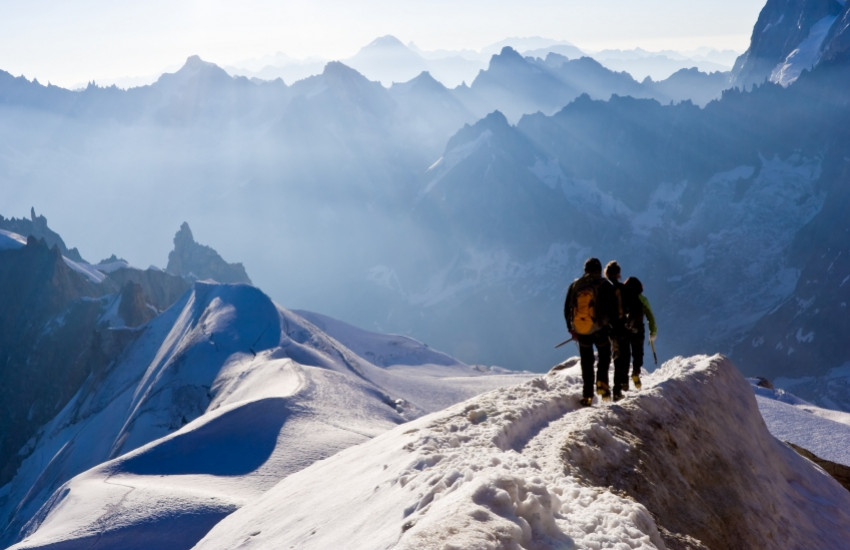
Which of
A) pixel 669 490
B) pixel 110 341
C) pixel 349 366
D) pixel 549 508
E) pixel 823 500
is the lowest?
pixel 549 508

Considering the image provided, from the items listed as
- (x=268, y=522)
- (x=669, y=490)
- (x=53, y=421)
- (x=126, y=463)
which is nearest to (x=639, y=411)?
(x=669, y=490)

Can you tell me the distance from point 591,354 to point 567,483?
4.77 metres

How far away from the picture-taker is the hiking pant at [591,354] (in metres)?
13.5

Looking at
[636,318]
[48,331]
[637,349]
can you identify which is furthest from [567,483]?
[48,331]

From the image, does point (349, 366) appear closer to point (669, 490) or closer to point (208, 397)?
point (208, 397)

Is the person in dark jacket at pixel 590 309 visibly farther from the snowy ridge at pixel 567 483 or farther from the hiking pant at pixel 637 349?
the hiking pant at pixel 637 349

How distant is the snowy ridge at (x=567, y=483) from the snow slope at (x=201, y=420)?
1062 centimetres

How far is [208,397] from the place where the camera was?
47844mm

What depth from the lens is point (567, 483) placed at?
30.5 feet

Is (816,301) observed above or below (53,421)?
above

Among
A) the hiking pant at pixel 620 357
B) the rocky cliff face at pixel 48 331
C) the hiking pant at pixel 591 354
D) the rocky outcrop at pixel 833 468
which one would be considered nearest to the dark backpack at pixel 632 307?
the hiking pant at pixel 620 357

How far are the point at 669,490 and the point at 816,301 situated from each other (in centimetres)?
20635

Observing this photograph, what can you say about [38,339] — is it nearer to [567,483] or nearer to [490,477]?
[567,483]

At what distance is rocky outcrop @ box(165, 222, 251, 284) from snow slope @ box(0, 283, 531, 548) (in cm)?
6769
